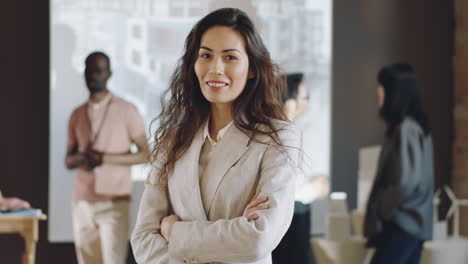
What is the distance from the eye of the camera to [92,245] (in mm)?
4020

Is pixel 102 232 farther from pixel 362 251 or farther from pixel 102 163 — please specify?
pixel 362 251

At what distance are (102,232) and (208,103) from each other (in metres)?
2.45

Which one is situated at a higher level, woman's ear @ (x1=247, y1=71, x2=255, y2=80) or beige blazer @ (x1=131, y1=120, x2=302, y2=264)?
woman's ear @ (x1=247, y1=71, x2=255, y2=80)

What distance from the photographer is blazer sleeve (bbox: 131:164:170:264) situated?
5.33ft

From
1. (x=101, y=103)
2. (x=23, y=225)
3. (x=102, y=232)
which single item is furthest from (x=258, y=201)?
(x=101, y=103)

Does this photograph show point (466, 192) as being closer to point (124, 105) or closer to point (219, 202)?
point (124, 105)

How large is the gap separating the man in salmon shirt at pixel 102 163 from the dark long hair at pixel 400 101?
1.34 metres

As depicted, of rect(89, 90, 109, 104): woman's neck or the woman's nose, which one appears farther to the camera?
rect(89, 90, 109, 104): woman's neck

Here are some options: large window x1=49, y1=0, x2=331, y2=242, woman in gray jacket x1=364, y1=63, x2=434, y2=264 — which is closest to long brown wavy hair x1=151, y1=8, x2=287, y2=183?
woman in gray jacket x1=364, y1=63, x2=434, y2=264

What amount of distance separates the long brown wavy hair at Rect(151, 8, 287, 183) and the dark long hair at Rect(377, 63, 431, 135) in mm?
2028

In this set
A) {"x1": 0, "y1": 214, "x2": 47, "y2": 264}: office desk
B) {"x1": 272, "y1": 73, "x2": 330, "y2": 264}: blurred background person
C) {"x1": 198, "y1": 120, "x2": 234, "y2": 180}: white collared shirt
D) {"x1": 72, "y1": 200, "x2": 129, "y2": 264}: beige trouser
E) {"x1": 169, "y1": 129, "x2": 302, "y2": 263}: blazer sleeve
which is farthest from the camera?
{"x1": 72, "y1": 200, "x2": 129, "y2": 264}: beige trouser

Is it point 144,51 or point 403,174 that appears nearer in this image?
point 403,174

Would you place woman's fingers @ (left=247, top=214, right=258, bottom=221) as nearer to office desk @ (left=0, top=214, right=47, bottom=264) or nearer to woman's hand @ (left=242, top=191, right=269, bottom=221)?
woman's hand @ (left=242, top=191, right=269, bottom=221)

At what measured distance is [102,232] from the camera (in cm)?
399
